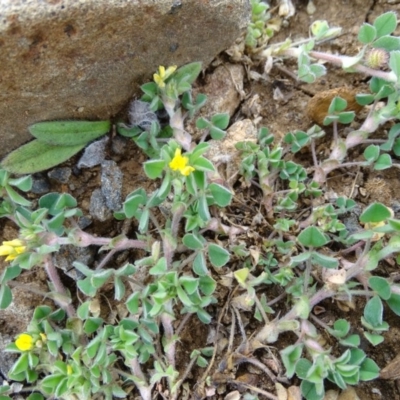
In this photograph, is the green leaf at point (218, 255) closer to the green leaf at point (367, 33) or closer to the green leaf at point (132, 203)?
the green leaf at point (132, 203)

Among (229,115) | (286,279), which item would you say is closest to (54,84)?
(229,115)

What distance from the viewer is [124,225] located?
9.96 feet

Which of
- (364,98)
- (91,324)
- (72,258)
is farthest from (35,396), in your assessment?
(364,98)

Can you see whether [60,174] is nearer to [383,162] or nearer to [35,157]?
[35,157]

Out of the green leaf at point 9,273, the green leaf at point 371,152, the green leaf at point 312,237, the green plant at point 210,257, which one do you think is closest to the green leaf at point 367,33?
the green plant at point 210,257

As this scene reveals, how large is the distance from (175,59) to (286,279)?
4.40ft

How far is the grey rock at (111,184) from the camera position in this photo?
3.03 metres

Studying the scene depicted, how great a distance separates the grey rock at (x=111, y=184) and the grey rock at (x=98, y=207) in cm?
2

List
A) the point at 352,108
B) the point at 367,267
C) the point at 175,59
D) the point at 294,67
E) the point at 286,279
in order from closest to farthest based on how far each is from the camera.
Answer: the point at 367,267 < the point at 286,279 < the point at 175,59 < the point at 352,108 < the point at 294,67

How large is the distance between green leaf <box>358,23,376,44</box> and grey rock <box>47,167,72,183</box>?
5.94 ft

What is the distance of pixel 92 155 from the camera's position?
3082mm

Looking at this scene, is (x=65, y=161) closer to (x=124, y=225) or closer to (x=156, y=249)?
(x=124, y=225)

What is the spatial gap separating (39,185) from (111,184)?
16.2 inches

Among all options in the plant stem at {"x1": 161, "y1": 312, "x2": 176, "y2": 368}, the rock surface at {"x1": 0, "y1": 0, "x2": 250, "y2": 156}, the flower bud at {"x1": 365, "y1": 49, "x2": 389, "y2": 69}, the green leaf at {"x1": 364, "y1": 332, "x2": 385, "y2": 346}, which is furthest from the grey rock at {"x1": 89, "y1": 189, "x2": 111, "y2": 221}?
the flower bud at {"x1": 365, "y1": 49, "x2": 389, "y2": 69}
